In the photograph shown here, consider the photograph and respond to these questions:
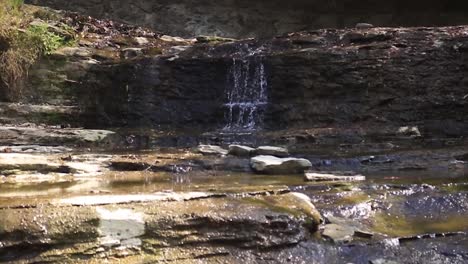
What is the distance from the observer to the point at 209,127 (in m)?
A: 7.61

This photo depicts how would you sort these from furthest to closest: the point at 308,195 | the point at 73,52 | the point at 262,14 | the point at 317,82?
the point at 262,14, the point at 73,52, the point at 317,82, the point at 308,195

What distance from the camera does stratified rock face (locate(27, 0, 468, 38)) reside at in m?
12.5

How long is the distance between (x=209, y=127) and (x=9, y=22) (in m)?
3.46

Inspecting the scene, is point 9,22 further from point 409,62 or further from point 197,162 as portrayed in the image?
point 409,62

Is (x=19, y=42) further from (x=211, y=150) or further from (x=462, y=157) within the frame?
(x=462, y=157)

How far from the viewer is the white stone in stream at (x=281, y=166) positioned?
178 inches

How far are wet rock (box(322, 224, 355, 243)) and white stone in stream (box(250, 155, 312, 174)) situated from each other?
1.70 m

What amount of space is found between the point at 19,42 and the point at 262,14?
22.5ft

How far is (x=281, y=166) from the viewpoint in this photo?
14.8 feet

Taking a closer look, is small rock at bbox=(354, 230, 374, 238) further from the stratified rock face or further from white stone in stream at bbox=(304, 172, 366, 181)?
the stratified rock face

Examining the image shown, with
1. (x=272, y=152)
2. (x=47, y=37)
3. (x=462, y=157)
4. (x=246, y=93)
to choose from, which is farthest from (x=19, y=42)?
(x=462, y=157)

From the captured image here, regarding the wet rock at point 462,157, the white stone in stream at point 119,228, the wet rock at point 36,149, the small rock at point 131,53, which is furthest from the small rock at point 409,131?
the white stone in stream at point 119,228

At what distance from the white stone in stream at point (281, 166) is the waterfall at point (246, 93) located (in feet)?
9.62

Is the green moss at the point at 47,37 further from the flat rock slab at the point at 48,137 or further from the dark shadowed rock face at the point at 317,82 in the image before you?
the flat rock slab at the point at 48,137
